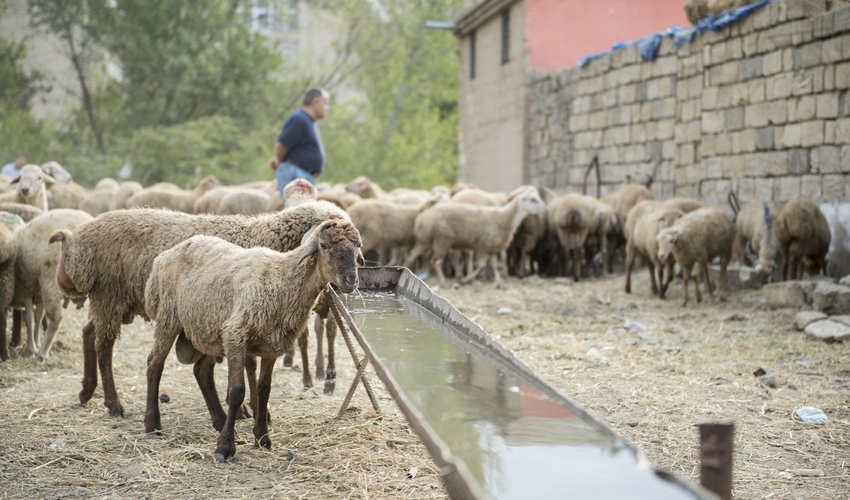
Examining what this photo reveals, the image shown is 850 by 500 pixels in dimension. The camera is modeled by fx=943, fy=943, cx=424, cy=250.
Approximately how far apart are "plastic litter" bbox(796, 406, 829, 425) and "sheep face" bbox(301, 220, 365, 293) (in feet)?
11.5

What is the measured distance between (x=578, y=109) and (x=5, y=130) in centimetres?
1981

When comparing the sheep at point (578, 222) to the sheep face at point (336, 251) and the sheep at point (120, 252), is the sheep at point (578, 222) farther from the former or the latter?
the sheep face at point (336, 251)

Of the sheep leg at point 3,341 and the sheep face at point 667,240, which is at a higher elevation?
the sheep face at point 667,240

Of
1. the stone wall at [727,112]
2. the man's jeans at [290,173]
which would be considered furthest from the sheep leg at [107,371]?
the stone wall at [727,112]

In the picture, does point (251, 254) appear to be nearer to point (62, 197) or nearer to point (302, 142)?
point (302, 142)

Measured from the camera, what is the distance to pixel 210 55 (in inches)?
1283

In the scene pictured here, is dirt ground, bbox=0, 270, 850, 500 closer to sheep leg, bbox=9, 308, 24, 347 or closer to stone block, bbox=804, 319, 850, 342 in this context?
stone block, bbox=804, 319, 850, 342

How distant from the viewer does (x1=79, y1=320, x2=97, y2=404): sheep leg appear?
6.99 meters

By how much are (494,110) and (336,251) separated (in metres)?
21.1

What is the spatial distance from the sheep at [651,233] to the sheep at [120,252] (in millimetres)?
7067

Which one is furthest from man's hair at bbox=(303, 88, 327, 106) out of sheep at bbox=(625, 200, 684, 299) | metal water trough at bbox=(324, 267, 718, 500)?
sheep at bbox=(625, 200, 684, 299)

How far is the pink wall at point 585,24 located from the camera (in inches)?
942

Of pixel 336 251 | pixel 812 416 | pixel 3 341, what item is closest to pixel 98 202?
pixel 3 341

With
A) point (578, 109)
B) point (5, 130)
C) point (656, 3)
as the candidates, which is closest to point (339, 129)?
point (5, 130)
